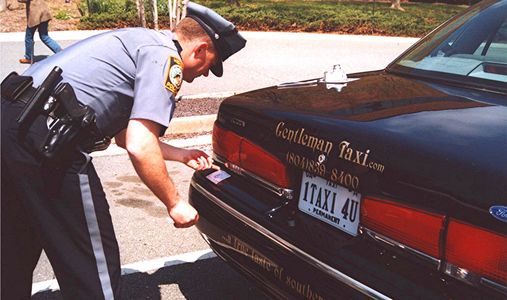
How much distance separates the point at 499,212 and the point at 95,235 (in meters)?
1.44

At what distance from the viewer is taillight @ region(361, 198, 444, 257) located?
1869mm

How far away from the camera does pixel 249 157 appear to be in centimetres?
266

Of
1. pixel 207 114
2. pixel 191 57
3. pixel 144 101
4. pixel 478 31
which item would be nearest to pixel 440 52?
pixel 478 31

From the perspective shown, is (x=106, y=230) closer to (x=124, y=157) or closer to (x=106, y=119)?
(x=106, y=119)

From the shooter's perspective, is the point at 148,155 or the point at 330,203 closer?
the point at 148,155

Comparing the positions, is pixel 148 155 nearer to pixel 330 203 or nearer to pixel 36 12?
pixel 330 203

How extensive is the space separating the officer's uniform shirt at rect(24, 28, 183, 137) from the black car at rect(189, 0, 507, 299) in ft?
1.90

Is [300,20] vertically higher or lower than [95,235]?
lower

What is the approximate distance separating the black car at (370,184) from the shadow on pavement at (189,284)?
563mm

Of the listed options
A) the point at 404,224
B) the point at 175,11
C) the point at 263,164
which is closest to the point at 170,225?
the point at 263,164

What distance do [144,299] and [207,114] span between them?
3.74 metres

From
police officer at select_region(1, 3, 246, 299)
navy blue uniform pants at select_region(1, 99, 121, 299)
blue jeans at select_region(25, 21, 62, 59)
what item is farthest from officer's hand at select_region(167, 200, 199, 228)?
A: blue jeans at select_region(25, 21, 62, 59)

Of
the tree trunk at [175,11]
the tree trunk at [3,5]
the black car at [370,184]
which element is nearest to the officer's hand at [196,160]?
the black car at [370,184]

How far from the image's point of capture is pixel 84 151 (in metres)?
2.16
